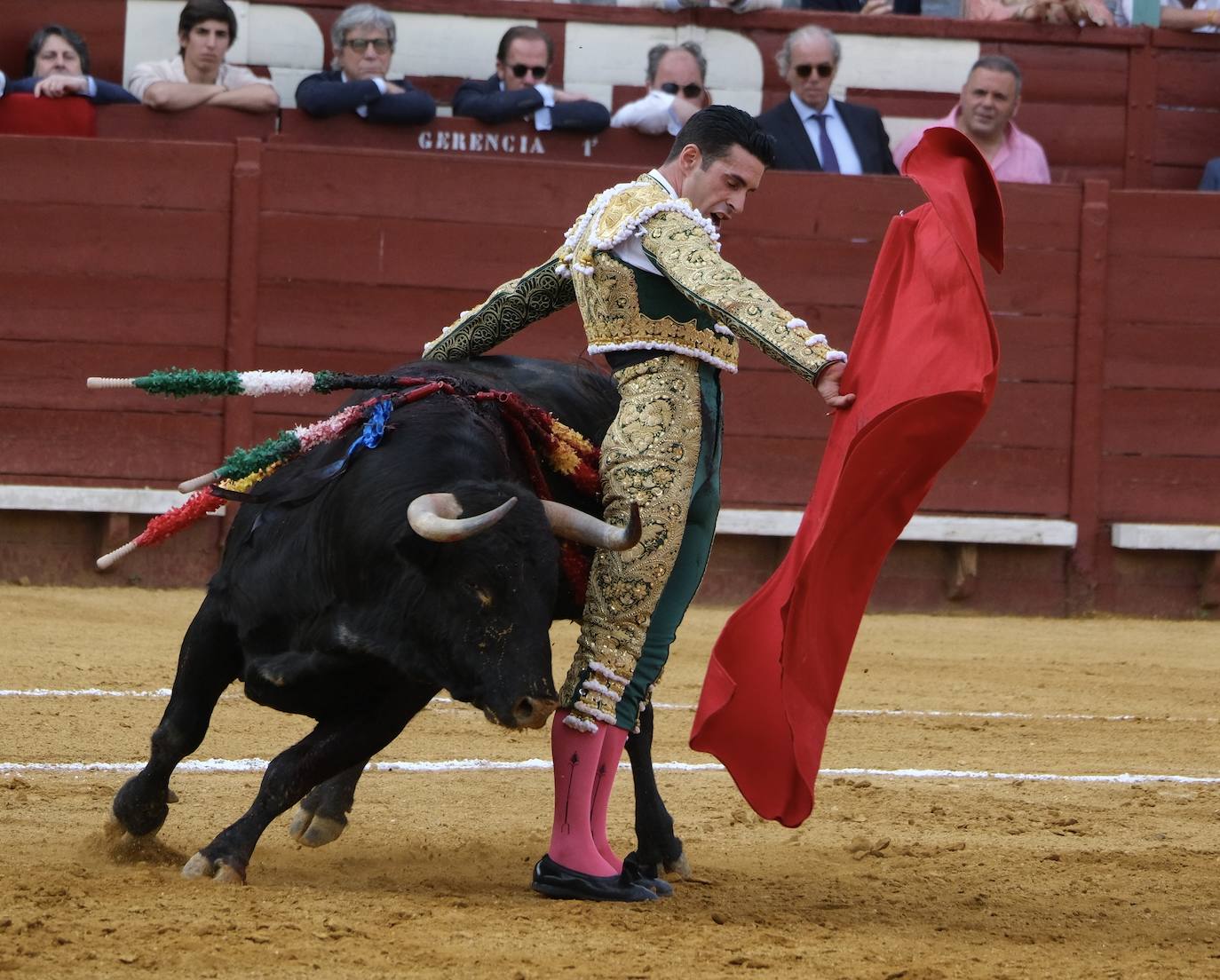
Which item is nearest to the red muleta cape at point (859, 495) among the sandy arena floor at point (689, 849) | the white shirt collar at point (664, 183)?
the sandy arena floor at point (689, 849)

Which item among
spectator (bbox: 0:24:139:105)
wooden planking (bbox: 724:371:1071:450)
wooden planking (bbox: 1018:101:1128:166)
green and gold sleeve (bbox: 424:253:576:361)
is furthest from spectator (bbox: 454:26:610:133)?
green and gold sleeve (bbox: 424:253:576:361)

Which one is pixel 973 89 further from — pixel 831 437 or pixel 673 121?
pixel 831 437

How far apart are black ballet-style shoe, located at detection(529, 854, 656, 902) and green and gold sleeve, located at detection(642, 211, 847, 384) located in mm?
847

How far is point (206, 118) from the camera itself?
6.99m

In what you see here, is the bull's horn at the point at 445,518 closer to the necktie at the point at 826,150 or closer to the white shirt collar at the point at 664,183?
the white shirt collar at the point at 664,183

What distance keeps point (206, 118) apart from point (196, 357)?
859 mm

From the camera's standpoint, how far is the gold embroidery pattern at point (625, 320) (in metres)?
3.16

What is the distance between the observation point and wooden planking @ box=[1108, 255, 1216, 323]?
7.50 meters

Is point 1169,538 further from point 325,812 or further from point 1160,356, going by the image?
point 325,812

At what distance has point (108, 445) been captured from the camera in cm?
694

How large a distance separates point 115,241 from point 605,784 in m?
4.40

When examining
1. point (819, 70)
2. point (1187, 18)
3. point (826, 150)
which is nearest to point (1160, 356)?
point (1187, 18)

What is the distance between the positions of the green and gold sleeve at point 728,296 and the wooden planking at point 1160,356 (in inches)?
189

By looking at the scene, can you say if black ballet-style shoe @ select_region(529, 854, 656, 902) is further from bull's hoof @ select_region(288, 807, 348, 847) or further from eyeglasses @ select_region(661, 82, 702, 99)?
eyeglasses @ select_region(661, 82, 702, 99)
